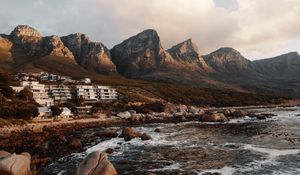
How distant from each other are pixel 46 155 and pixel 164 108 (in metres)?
94.9

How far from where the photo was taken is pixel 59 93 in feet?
A: 496

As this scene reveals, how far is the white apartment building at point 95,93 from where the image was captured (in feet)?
514

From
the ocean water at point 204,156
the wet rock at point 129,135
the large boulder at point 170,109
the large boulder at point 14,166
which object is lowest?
the ocean water at point 204,156

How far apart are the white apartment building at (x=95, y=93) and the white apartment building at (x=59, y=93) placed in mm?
5376

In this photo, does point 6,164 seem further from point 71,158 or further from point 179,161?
point 179,161

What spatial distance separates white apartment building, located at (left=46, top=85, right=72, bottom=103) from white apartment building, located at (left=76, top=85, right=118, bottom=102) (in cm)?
538

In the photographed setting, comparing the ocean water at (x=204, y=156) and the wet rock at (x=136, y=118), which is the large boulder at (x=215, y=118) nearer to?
the wet rock at (x=136, y=118)

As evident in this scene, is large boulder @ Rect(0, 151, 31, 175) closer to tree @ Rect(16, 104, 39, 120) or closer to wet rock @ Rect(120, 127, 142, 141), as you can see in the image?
wet rock @ Rect(120, 127, 142, 141)

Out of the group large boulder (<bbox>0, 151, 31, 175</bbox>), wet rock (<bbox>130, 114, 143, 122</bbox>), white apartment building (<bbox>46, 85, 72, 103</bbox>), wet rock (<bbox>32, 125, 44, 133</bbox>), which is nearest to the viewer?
large boulder (<bbox>0, 151, 31, 175</bbox>)

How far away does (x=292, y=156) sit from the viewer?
34.7 m

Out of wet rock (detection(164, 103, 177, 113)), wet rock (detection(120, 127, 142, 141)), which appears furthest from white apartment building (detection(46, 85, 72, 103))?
wet rock (detection(120, 127, 142, 141))

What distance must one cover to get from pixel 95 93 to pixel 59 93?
20.2 m

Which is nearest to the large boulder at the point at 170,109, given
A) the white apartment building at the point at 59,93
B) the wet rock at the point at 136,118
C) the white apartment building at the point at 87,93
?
the wet rock at the point at 136,118

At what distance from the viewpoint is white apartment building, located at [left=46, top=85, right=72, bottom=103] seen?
5742 inches
